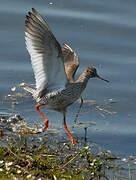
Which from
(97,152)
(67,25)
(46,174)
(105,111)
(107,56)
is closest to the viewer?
(46,174)

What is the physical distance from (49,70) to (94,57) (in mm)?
2623

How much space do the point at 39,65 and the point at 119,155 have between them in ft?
5.11

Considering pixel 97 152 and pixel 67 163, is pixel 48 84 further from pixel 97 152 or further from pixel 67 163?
pixel 67 163

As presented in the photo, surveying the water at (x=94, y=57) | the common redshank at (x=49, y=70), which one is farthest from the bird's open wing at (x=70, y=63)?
the water at (x=94, y=57)

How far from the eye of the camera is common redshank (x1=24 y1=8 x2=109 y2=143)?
701 cm

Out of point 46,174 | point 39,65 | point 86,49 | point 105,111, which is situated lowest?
point 46,174

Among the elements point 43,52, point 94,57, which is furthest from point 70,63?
point 94,57

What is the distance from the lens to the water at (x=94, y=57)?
8.19 metres

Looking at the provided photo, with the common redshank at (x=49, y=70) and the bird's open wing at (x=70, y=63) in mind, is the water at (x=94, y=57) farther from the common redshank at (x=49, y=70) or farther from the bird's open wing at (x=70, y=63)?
the bird's open wing at (x=70, y=63)

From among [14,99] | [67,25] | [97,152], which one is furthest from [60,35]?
[97,152]

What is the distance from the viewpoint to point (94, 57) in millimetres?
9898

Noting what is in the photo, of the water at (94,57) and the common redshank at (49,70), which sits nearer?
the common redshank at (49,70)

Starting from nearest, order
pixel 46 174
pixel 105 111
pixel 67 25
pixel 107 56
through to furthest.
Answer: pixel 46 174 → pixel 105 111 → pixel 107 56 → pixel 67 25

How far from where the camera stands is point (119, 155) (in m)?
7.34
